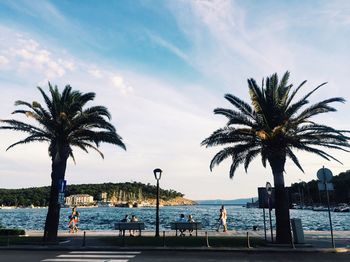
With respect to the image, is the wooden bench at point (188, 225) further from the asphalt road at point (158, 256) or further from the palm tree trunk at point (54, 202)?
the palm tree trunk at point (54, 202)

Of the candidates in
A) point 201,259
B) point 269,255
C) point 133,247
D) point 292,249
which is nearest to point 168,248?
point 133,247

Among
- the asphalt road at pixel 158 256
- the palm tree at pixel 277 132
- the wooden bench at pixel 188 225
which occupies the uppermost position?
the palm tree at pixel 277 132

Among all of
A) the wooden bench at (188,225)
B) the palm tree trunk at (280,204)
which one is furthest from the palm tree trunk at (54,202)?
the palm tree trunk at (280,204)

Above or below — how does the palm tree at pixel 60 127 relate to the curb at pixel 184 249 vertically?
above

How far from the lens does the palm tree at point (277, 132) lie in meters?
18.3

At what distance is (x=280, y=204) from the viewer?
18.4 metres

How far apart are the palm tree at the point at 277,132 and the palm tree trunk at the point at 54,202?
28.5 ft

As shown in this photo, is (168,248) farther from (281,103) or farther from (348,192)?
(348,192)

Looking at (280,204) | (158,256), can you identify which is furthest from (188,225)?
(158,256)

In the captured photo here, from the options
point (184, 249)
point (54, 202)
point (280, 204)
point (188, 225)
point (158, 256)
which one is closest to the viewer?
point (158, 256)

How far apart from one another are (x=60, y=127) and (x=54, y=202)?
14.4 ft

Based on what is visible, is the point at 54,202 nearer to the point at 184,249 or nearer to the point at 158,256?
the point at 184,249

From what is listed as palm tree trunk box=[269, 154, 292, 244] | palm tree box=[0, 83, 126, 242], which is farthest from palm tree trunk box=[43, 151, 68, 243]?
palm tree trunk box=[269, 154, 292, 244]

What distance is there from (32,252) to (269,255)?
33.7 feet
